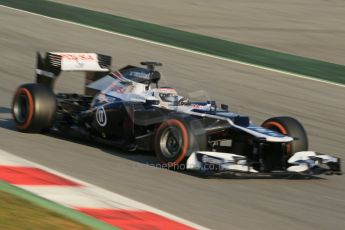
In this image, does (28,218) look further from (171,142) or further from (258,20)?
(258,20)

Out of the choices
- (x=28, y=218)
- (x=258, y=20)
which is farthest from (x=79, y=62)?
(x=258, y=20)

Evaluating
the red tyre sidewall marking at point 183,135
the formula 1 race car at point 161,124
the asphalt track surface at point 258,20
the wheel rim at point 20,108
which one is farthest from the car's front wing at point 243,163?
the asphalt track surface at point 258,20

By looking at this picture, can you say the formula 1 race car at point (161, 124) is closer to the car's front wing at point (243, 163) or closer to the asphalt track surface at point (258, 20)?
the car's front wing at point (243, 163)

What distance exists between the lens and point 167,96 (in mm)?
10305

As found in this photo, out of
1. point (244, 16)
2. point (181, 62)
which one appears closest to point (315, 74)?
point (181, 62)

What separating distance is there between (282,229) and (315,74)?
1079 cm

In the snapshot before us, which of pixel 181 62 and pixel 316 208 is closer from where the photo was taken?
pixel 316 208

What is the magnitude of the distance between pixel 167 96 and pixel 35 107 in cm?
163

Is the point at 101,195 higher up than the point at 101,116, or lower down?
lower down

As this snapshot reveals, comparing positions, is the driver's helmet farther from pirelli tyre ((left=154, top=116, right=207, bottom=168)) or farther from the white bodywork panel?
the white bodywork panel

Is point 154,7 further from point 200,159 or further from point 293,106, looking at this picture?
point 200,159

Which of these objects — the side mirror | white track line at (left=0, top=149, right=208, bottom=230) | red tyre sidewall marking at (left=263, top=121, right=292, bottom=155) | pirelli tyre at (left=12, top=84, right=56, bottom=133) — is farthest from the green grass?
red tyre sidewall marking at (left=263, top=121, right=292, bottom=155)

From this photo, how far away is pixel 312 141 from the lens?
1235cm

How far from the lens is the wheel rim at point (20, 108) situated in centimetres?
1086
